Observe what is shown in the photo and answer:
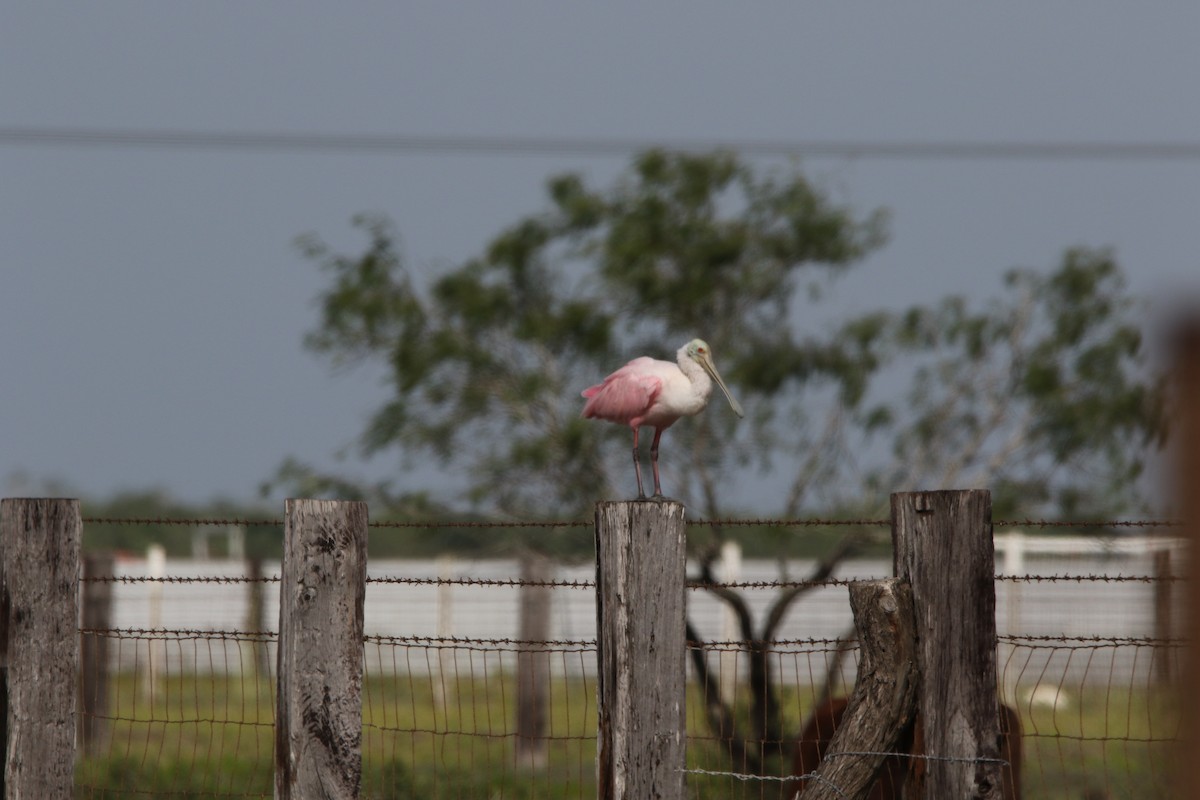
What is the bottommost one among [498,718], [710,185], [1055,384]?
[498,718]

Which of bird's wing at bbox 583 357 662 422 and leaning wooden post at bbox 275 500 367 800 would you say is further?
bird's wing at bbox 583 357 662 422

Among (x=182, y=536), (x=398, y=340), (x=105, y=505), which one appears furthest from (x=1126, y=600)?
(x=105, y=505)

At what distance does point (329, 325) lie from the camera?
498 inches

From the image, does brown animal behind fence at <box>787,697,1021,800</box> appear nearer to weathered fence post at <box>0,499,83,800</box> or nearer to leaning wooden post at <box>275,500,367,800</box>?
leaning wooden post at <box>275,500,367,800</box>

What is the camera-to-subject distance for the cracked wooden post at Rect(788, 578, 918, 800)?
166 inches

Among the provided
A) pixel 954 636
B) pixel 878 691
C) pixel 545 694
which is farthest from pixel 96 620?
pixel 954 636

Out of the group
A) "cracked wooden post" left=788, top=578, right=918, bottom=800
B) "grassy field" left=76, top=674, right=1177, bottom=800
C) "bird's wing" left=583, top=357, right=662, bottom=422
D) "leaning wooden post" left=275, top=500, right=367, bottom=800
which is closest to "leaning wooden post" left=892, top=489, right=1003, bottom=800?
"cracked wooden post" left=788, top=578, right=918, bottom=800

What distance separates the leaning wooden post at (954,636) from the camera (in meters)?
4.16

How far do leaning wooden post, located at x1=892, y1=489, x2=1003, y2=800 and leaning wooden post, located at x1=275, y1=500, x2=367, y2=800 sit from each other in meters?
1.73

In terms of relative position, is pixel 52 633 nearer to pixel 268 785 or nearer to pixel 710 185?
pixel 268 785

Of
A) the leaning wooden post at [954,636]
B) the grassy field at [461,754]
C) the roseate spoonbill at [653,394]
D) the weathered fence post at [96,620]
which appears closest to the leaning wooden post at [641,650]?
the leaning wooden post at [954,636]

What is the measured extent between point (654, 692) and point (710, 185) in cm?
865

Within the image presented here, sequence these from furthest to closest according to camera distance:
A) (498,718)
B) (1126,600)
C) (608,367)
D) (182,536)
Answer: (182,536)
(498,718)
(1126,600)
(608,367)

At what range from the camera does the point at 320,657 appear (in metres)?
4.73
